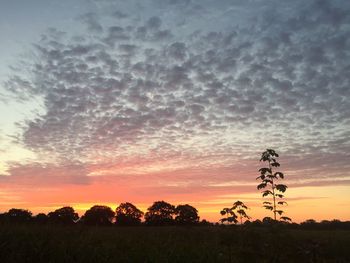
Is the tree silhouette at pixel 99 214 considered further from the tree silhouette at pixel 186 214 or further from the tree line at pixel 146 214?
the tree silhouette at pixel 186 214

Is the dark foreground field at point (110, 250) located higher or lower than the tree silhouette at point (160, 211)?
lower

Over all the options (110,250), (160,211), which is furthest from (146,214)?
(110,250)

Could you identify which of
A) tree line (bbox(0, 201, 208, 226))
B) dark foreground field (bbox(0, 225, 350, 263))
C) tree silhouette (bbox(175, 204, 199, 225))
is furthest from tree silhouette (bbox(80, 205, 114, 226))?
dark foreground field (bbox(0, 225, 350, 263))

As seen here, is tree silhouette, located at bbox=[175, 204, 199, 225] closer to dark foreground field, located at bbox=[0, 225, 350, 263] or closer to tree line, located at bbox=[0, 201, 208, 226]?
tree line, located at bbox=[0, 201, 208, 226]

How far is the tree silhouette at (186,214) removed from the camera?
227 feet

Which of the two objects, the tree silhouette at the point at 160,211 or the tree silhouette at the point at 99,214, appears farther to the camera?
the tree silhouette at the point at 160,211

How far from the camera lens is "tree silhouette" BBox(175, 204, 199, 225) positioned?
69.3m

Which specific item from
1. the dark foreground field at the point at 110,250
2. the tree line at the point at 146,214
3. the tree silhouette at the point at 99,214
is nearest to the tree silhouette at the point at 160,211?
the tree line at the point at 146,214

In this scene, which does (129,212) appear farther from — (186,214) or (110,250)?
(110,250)

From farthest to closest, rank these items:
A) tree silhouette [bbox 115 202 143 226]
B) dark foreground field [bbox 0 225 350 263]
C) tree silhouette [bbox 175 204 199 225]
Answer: tree silhouette [bbox 115 202 143 226] → tree silhouette [bbox 175 204 199 225] → dark foreground field [bbox 0 225 350 263]

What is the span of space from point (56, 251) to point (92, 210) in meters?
66.6

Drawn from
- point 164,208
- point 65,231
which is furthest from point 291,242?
point 164,208

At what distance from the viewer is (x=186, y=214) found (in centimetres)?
7319

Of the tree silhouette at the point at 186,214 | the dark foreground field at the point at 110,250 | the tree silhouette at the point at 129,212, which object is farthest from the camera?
the tree silhouette at the point at 129,212
